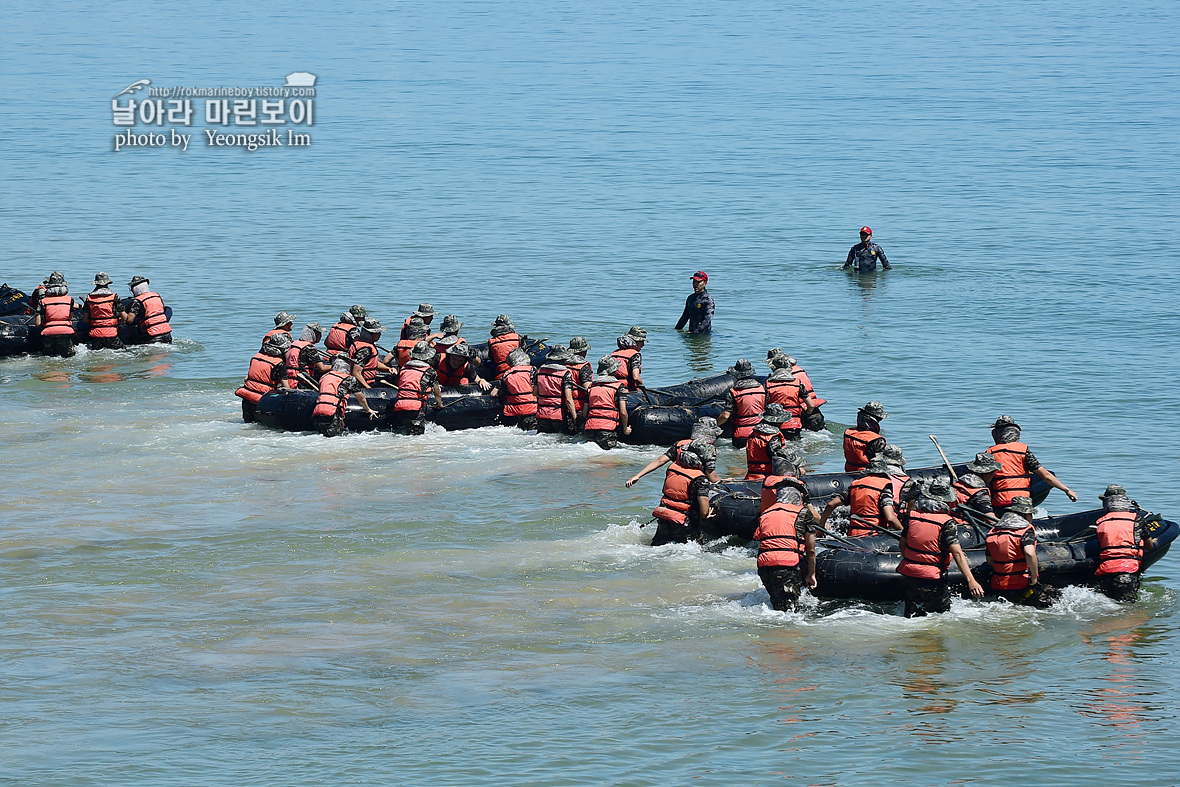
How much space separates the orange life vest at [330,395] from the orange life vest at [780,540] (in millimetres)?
9770

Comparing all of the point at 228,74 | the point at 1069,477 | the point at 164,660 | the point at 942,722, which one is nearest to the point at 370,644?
the point at 164,660

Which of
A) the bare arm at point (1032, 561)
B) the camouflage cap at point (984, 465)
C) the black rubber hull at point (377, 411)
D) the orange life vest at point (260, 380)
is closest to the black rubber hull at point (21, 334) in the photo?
the orange life vest at point (260, 380)

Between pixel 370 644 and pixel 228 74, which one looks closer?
pixel 370 644

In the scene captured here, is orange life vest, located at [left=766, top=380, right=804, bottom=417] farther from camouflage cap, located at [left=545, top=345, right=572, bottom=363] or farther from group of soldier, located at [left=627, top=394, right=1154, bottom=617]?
group of soldier, located at [left=627, top=394, right=1154, bottom=617]

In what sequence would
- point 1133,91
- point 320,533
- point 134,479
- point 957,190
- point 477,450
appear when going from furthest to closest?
point 1133,91, point 957,190, point 477,450, point 134,479, point 320,533

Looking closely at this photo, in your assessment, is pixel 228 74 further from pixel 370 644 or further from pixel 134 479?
pixel 370 644

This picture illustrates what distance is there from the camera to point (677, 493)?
17.6m

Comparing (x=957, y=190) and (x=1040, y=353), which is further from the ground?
(x=957, y=190)

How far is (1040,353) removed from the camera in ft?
99.2

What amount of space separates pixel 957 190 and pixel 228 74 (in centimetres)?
5283

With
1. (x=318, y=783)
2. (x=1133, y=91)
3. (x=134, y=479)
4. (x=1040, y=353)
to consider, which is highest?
(x=1133, y=91)

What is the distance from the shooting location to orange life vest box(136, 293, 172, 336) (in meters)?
30.0

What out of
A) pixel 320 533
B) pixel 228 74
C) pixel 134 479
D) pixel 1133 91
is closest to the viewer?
pixel 320 533

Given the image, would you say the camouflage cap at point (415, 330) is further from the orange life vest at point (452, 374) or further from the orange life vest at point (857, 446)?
the orange life vest at point (857, 446)
